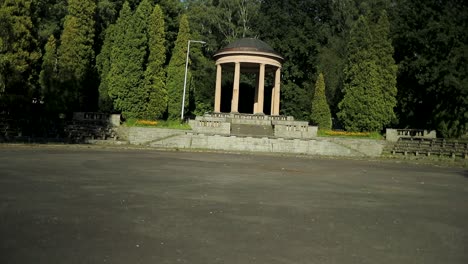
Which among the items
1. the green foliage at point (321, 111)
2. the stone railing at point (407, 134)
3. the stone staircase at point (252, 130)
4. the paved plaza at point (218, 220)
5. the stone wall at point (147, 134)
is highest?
the green foliage at point (321, 111)

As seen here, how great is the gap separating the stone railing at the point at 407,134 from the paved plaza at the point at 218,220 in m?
17.9

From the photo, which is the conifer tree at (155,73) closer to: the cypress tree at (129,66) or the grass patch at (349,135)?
the cypress tree at (129,66)

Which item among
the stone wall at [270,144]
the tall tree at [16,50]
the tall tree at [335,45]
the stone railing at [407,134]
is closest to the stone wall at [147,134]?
the stone wall at [270,144]

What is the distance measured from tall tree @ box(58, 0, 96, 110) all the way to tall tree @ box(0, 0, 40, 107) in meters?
3.03

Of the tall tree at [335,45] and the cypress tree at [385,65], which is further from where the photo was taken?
the tall tree at [335,45]

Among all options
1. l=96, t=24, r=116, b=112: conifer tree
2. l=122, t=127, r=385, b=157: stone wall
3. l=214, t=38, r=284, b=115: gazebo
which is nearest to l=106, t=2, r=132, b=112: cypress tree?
l=96, t=24, r=116, b=112: conifer tree

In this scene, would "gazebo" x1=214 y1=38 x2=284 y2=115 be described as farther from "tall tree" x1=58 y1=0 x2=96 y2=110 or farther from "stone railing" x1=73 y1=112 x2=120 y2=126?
"tall tree" x1=58 y1=0 x2=96 y2=110

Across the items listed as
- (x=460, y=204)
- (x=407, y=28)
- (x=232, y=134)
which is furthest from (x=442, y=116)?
(x=460, y=204)

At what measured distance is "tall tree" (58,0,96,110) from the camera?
1260 inches

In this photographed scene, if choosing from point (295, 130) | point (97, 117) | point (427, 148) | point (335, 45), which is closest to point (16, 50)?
point (97, 117)

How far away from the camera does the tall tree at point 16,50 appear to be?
88.9ft

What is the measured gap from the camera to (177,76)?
39.6 metres

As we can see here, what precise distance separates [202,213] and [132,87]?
94.2ft

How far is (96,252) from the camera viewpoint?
17.3ft
